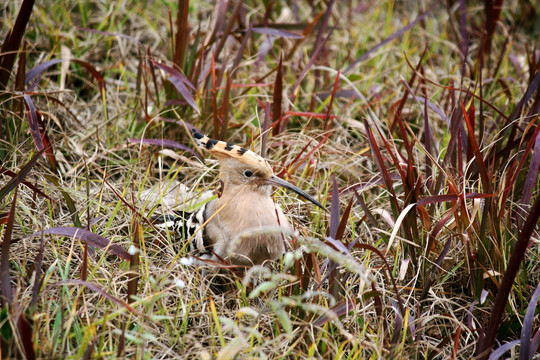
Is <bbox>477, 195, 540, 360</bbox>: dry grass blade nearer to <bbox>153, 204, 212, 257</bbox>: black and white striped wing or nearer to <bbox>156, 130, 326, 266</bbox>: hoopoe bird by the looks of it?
<bbox>156, 130, 326, 266</bbox>: hoopoe bird

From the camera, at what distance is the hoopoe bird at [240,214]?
Answer: 1.98 metres

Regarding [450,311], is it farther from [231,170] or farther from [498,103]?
[498,103]

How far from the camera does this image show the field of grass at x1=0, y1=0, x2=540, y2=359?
1.64 m

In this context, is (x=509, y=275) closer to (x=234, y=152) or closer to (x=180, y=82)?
(x=234, y=152)

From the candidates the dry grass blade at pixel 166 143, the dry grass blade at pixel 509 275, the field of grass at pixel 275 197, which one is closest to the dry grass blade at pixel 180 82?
the field of grass at pixel 275 197

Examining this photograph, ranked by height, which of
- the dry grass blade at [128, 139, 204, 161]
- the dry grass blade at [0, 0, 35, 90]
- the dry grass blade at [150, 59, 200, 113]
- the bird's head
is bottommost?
the dry grass blade at [128, 139, 204, 161]

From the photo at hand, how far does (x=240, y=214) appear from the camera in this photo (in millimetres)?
2043

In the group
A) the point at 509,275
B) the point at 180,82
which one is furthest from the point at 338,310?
the point at 180,82

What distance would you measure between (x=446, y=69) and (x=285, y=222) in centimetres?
177

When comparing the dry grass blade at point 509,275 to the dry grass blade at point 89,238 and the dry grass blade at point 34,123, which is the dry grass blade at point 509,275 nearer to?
the dry grass blade at point 89,238

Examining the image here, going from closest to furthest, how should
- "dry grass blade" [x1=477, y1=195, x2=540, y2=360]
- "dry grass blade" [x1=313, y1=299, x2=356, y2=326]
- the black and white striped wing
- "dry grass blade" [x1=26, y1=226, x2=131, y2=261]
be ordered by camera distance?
"dry grass blade" [x1=477, y1=195, x2=540, y2=360] → "dry grass blade" [x1=313, y1=299, x2=356, y2=326] → "dry grass blade" [x1=26, y1=226, x2=131, y2=261] → the black and white striped wing

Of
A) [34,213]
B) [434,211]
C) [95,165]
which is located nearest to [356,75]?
[434,211]

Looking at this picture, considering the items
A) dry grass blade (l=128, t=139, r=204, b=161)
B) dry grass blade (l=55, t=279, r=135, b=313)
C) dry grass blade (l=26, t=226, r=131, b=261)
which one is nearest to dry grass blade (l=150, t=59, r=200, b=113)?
dry grass blade (l=128, t=139, r=204, b=161)

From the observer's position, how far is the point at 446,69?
3.35 meters
